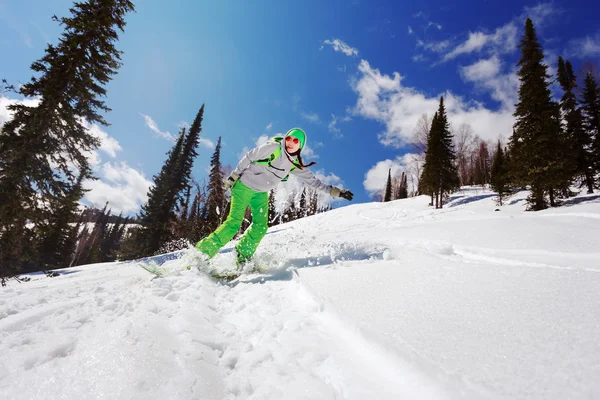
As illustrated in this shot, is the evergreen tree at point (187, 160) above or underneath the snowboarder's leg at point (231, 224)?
above

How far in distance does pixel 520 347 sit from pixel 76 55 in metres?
15.4

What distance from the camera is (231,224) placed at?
12.9ft

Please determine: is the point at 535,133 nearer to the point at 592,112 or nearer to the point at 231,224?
the point at 592,112

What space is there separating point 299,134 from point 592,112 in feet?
92.8

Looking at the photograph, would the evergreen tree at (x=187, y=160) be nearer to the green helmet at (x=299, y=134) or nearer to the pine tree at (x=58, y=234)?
the pine tree at (x=58, y=234)

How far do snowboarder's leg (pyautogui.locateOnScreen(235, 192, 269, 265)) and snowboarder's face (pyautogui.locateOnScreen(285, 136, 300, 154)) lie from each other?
0.83m

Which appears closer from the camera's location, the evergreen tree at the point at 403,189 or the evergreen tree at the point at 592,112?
the evergreen tree at the point at 592,112

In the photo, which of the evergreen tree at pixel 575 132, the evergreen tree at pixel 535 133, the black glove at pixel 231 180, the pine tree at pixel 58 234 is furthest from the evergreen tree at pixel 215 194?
the evergreen tree at pixel 575 132

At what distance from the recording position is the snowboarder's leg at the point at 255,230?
158 inches

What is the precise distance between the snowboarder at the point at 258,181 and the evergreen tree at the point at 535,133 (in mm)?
15925

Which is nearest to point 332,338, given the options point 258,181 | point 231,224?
point 231,224

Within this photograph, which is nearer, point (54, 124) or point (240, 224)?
point (240, 224)

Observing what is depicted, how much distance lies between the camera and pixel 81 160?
11266 mm

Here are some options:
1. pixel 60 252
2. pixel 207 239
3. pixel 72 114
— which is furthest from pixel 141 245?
pixel 207 239
